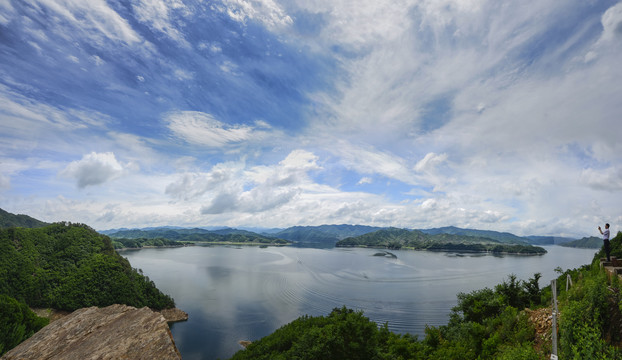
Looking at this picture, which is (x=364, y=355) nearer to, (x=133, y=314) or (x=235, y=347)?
(x=133, y=314)

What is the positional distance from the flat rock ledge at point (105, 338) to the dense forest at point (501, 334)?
8120 mm

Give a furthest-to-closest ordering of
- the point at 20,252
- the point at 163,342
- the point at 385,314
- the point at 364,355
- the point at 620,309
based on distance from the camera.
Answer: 1. the point at 20,252
2. the point at 385,314
3. the point at 364,355
4. the point at 163,342
5. the point at 620,309

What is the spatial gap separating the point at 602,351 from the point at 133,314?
2538 centimetres

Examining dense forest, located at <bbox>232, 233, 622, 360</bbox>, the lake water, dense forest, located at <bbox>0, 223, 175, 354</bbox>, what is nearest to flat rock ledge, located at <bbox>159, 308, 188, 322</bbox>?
the lake water

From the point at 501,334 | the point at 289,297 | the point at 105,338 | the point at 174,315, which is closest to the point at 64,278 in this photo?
the point at 174,315

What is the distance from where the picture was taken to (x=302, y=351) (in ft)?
59.1

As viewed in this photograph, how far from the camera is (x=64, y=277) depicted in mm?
74438

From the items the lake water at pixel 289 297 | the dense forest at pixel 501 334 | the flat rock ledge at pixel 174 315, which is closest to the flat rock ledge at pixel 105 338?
the dense forest at pixel 501 334

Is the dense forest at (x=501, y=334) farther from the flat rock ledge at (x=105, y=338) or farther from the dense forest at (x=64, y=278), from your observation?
the dense forest at (x=64, y=278)

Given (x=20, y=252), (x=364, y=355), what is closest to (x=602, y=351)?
(x=364, y=355)

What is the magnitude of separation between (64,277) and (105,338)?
83.8m

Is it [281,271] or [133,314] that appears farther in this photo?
[281,271]

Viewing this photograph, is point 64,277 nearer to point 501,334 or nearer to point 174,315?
point 174,315

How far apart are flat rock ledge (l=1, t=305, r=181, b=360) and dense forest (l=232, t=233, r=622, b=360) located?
812cm
